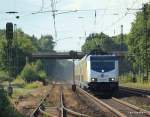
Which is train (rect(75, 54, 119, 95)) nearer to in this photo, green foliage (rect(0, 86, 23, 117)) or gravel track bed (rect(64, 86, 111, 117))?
gravel track bed (rect(64, 86, 111, 117))

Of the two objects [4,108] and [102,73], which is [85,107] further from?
[102,73]

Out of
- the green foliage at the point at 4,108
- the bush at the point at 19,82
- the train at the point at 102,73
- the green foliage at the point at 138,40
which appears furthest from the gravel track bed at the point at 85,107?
the green foliage at the point at 138,40

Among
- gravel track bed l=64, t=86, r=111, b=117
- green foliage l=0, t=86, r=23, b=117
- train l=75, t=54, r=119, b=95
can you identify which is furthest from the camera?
train l=75, t=54, r=119, b=95

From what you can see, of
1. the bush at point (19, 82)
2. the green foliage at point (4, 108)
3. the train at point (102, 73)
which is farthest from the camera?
the bush at point (19, 82)

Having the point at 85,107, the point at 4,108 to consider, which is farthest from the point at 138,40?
the point at 4,108

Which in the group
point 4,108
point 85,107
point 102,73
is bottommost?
point 85,107

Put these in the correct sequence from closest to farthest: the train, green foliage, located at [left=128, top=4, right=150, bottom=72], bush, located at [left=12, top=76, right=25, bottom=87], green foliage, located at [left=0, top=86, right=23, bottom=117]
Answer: green foliage, located at [left=0, top=86, right=23, bottom=117] < the train < bush, located at [left=12, top=76, right=25, bottom=87] < green foliage, located at [left=128, top=4, right=150, bottom=72]

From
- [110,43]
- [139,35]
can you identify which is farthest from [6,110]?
[110,43]

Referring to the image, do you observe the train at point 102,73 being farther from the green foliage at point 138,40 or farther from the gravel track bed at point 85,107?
the green foliage at point 138,40

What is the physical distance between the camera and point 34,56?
141 metres

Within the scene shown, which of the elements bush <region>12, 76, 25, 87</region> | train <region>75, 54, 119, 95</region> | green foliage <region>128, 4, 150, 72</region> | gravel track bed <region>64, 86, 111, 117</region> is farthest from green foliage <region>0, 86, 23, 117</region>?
green foliage <region>128, 4, 150, 72</region>

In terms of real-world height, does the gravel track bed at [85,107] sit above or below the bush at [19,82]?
above

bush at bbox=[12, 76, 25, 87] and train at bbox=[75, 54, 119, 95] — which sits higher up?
train at bbox=[75, 54, 119, 95]

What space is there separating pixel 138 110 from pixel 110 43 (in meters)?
156
